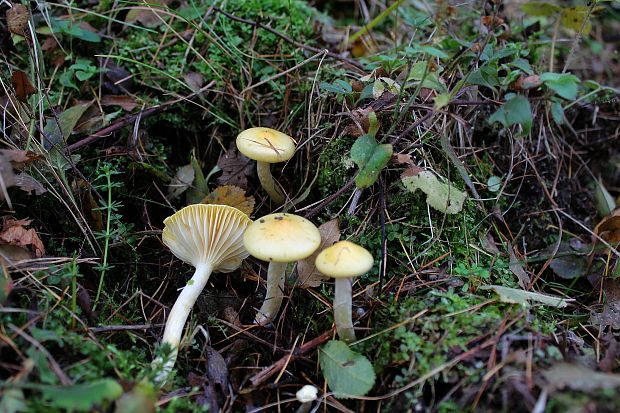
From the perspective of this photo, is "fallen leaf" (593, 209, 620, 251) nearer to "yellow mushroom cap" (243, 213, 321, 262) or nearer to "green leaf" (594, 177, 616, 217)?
"green leaf" (594, 177, 616, 217)

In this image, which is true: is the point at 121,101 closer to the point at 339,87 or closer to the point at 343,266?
the point at 339,87

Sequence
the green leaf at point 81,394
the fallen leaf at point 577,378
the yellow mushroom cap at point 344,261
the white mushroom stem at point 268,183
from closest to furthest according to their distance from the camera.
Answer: the green leaf at point 81,394
the fallen leaf at point 577,378
the yellow mushroom cap at point 344,261
the white mushroom stem at point 268,183

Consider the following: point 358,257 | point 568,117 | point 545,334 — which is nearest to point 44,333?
point 358,257

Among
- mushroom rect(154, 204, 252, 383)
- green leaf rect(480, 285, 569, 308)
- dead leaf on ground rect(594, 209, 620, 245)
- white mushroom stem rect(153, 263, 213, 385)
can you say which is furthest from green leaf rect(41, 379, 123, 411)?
dead leaf on ground rect(594, 209, 620, 245)

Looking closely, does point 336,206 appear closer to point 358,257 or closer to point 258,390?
point 358,257

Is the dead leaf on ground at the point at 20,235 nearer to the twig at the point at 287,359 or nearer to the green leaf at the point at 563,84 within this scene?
the twig at the point at 287,359

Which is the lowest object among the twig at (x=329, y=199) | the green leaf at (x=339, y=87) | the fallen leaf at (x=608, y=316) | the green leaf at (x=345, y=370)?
the green leaf at (x=345, y=370)

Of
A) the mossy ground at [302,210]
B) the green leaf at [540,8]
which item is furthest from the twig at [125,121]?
the green leaf at [540,8]
